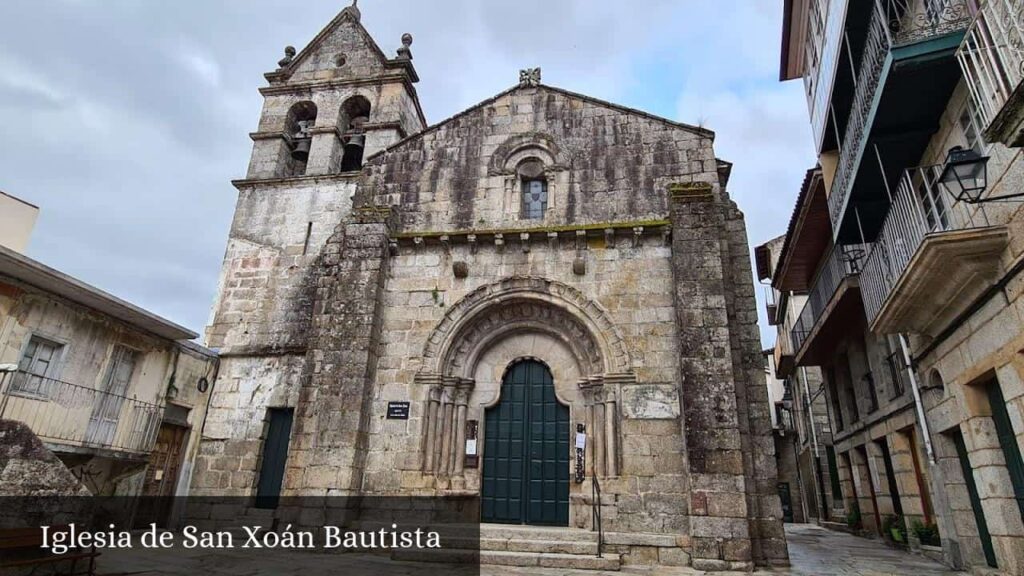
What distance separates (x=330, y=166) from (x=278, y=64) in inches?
176

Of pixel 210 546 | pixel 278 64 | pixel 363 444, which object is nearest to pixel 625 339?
pixel 363 444

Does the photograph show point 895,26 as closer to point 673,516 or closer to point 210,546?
point 673,516

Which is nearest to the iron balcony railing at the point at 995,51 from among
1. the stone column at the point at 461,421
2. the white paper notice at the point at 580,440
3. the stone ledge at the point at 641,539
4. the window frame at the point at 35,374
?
the stone ledge at the point at 641,539

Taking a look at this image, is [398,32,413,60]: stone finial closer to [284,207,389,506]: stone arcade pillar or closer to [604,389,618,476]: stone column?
[284,207,389,506]: stone arcade pillar

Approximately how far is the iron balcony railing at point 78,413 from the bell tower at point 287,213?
1.24m

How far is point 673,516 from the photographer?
8.36 meters

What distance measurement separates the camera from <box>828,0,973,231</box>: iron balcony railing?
651 centimetres

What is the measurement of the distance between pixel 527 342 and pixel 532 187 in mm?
3245

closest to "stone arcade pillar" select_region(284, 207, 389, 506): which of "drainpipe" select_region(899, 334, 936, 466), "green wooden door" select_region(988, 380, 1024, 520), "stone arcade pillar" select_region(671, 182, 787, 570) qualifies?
"stone arcade pillar" select_region(671, 182, 787, 570)

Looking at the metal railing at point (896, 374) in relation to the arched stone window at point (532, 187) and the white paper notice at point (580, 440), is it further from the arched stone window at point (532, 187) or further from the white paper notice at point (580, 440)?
the arched stone window at point (532, 187)

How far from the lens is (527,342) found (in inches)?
411

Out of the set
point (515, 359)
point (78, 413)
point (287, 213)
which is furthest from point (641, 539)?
point (287, 213)

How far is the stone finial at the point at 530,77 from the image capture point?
12.1m

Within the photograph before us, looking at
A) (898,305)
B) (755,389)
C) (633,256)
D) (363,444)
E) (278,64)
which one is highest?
(278,64)
